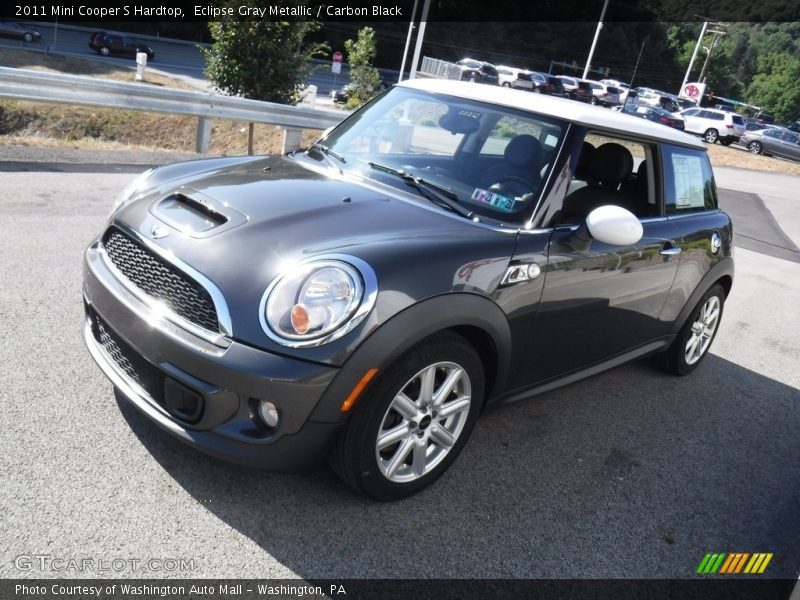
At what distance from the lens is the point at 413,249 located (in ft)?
8.51

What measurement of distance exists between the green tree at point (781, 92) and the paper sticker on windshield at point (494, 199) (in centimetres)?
11222

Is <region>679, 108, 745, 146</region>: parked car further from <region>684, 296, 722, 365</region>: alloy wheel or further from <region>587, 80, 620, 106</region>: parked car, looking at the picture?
<region>684, 296, 722, 365</region>: alloy wheel

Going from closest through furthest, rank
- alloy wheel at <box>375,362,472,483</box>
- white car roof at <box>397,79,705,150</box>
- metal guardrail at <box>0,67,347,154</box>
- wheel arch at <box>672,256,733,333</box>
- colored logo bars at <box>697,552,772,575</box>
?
alloy wheel at <box>375,362,472,483</box> < colored logo bars at <box>697,552,772,575</box> < white car roof at <box>397,79,705,150</box> < wheel arch at <box>672,256,733,333</box> < metal guardrail at <box>0,67,347,154</box>

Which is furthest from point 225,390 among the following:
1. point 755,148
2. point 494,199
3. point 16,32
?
point 16,32

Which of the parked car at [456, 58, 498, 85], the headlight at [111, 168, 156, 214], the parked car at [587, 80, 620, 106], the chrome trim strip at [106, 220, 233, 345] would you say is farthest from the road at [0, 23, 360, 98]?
the chrome trim strip at [106, 220, 233, 345]

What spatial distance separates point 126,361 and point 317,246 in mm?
873

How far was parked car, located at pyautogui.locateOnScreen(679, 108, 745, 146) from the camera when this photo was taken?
3400 cm

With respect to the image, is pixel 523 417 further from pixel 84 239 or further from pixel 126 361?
pixel 84 239

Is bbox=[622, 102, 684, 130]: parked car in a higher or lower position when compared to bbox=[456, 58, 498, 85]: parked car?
higher

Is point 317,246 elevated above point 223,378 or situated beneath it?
elevated above

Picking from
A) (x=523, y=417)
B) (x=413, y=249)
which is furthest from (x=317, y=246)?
(x=523, y=417)

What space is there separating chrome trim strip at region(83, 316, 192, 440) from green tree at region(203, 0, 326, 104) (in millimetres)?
10002

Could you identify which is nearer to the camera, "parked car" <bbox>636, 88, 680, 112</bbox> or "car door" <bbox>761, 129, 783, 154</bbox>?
"car door" <bbox>761, 129, 783, 154</bbox>

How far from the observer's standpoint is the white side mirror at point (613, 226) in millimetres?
2971
